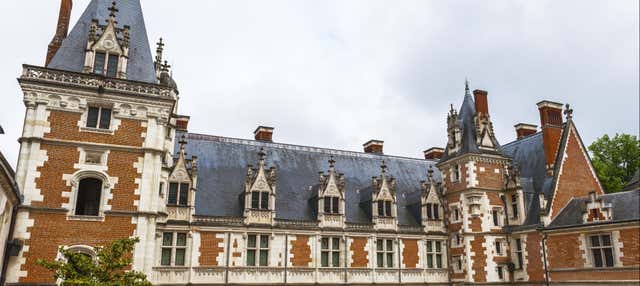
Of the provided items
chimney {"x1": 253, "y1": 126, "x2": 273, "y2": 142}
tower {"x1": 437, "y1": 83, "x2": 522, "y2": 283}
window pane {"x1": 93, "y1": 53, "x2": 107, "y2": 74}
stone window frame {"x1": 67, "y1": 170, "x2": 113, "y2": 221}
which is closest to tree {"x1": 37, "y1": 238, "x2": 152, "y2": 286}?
stone window frame {"x1": 67, "y1": 170, "x2": 113, "y2": 221}

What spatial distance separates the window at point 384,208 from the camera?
2816 centimetres

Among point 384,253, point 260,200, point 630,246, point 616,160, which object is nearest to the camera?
point 630,246

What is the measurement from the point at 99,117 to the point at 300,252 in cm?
1174

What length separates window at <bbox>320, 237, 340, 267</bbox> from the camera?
2606 centimetres

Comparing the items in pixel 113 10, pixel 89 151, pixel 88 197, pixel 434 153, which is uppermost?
pixel 113 10

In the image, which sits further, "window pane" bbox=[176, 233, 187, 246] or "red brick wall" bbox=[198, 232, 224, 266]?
"red brick wall" bbox=[198, 232, 224, 266]

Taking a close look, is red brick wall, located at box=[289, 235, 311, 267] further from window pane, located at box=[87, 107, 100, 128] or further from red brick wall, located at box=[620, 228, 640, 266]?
red brick wall, located at box=[620, 228, 640, 266]

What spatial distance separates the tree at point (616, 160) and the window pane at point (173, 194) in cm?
2803

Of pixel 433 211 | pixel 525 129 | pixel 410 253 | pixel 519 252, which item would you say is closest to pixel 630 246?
pixel 519 252

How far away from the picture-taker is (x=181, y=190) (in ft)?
78.2

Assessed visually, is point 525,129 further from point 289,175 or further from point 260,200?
point 260,200

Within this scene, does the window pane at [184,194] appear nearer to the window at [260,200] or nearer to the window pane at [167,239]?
the window pane at [167,239]

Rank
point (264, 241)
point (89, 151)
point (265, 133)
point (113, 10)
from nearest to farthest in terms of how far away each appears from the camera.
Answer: point (89, 151) < point (113, 10) < point (264, 241) < point (265, 133)

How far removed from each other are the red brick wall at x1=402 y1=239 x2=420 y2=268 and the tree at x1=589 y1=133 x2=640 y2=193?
1521cm
